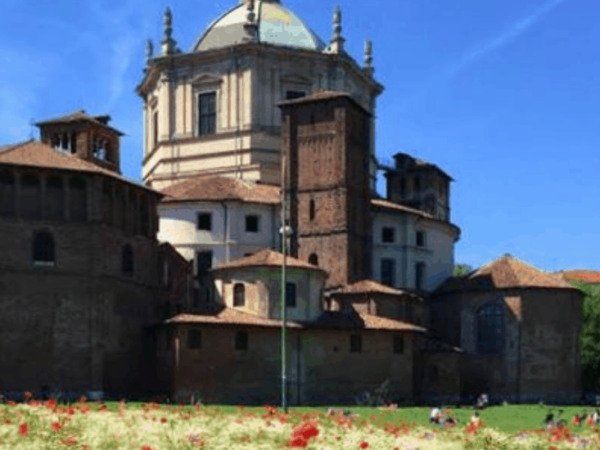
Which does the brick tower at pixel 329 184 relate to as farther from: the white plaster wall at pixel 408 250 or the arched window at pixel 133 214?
the arched window at pixel 133 214

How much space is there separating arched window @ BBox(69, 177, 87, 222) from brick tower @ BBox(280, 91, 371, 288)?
14271mm

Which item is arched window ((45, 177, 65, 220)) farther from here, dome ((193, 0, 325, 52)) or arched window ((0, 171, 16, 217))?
dome ((193, 0, 325, 52))

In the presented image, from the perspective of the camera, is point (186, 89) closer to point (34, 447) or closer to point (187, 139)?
point (187, 139)

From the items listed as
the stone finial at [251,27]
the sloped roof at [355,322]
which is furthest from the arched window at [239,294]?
the stone finial at [251,27]

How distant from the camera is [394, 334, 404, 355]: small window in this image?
56969 millimetres

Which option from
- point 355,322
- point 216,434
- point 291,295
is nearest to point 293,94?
point 291,295

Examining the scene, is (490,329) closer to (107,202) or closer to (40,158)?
(107,202)

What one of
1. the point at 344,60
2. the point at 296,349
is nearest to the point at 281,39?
the point at 344,60

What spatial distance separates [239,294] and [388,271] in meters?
14.0

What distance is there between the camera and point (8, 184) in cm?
5128

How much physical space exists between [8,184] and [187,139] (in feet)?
70.8

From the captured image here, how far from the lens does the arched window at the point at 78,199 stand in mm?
52344

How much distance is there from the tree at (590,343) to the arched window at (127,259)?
3156cm

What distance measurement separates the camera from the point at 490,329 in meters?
64.9
